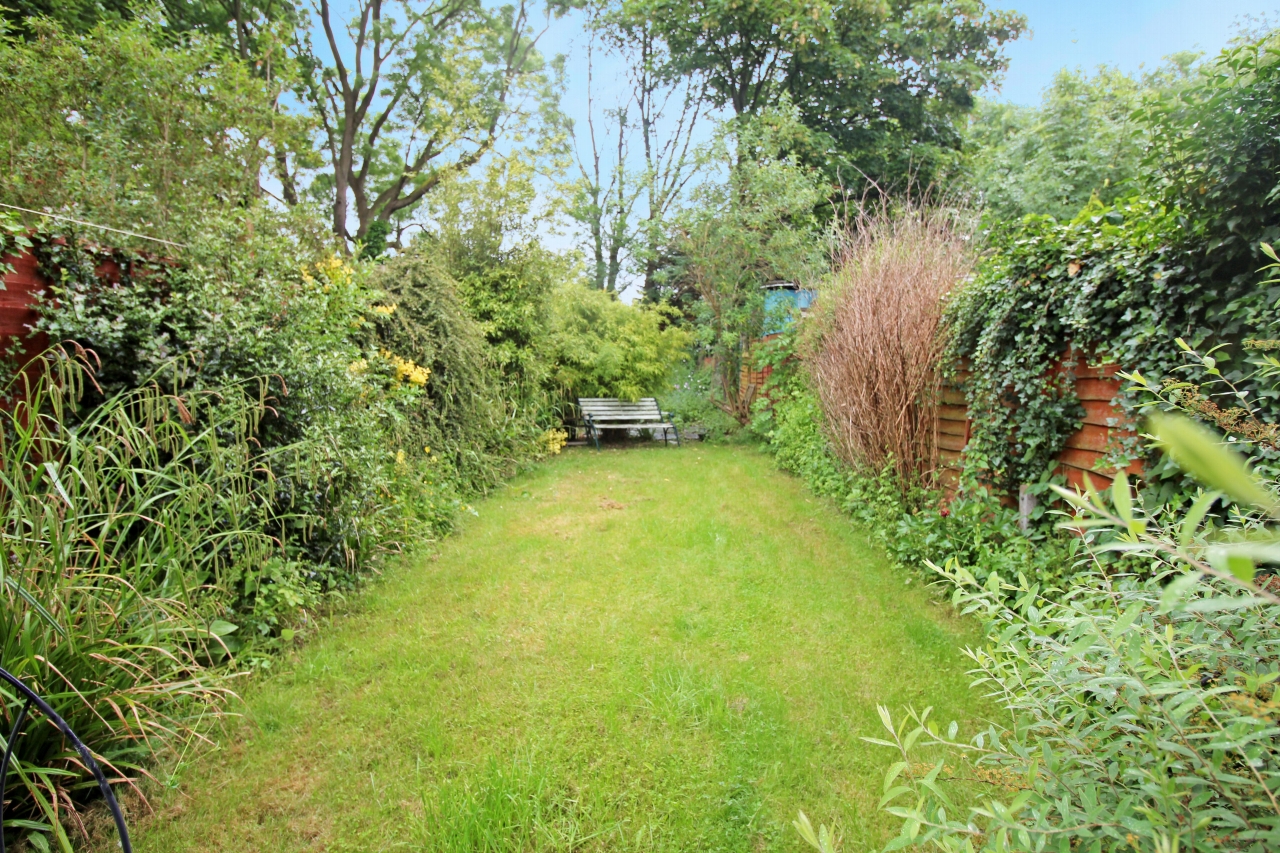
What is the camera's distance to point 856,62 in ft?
42.0

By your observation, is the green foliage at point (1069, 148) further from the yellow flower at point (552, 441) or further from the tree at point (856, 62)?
the yellow flower at point (552, 441)

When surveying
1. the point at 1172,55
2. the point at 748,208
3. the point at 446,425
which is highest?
the point at 1172,55

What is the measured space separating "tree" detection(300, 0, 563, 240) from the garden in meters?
6.93

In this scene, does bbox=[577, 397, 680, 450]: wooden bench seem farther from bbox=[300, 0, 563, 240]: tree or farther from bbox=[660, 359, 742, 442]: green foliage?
bbox=[300, 0, 563, 240]: tree

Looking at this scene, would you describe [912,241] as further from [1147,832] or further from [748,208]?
[748,208]

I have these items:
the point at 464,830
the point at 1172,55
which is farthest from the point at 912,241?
the point at 1172,55

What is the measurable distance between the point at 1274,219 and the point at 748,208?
25.4 ft

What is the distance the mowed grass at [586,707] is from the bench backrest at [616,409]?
15.6 feet

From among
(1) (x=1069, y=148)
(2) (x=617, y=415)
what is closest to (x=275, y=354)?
(2) (x=617, y=415)

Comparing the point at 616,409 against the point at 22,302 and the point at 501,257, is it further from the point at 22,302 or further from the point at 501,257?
the point at 22,302

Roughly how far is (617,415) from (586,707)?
6.61m

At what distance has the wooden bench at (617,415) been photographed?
28.7 ft

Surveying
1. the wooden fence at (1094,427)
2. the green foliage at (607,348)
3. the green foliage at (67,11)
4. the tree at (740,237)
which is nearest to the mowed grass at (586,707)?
the wooden fence at (1094,427)

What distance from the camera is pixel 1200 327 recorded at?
6.98ft
